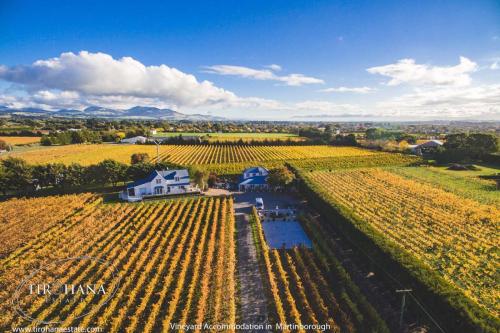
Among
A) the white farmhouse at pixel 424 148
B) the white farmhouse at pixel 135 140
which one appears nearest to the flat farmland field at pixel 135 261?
the white farmhouse at pixel 424 148

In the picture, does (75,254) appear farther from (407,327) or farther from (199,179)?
(407,327)

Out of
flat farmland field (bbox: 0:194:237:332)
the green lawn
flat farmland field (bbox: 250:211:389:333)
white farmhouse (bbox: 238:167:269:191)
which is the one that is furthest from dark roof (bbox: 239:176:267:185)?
the green lawn

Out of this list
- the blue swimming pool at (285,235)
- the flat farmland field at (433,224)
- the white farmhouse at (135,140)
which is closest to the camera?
the flat farmland field at (433,224)

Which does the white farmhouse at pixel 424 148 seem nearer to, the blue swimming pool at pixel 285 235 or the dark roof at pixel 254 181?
the dark roof at pixel 254 181

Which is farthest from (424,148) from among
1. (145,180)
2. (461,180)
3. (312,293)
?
(312,293)

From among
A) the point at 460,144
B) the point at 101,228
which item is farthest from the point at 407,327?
the point at 460,144

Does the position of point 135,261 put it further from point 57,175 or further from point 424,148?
point 424,148

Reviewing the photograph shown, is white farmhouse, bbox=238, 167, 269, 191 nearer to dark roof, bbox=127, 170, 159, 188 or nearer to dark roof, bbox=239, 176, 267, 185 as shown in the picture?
dark roof, bbox=239, 176, 267, 185
